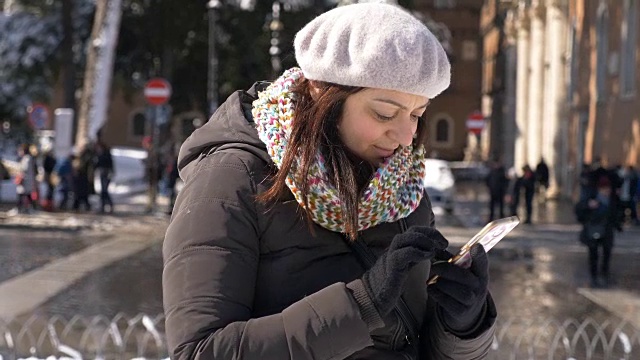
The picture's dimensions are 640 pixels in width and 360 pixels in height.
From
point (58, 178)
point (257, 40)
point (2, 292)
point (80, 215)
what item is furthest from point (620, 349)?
point (257, 40)

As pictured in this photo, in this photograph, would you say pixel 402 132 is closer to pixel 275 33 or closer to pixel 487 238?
pixel 487 238

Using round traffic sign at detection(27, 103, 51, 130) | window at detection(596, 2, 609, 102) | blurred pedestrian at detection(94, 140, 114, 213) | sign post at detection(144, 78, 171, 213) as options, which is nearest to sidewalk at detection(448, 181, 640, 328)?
window at detection(596, 2, 609, 102)

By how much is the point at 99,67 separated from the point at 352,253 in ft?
92.5

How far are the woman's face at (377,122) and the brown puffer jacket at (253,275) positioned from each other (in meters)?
0.17

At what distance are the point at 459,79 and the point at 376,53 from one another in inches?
2791

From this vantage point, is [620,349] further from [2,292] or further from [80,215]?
Answer: [80,215]

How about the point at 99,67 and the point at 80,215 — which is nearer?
the point at 80,215

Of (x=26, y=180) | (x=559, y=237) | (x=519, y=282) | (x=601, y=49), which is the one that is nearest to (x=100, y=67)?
(x=26, y=180)

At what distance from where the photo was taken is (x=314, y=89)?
2432 millimetres

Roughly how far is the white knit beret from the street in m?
5.92

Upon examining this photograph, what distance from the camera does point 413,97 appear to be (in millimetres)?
2404

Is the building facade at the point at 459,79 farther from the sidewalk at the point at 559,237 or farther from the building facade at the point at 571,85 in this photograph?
the sidewalk at the point at 559,237

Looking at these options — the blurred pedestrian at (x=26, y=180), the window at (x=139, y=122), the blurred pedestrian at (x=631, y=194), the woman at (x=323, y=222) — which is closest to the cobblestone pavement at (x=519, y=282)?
the blurred pedestrian at (x=631, y=194)

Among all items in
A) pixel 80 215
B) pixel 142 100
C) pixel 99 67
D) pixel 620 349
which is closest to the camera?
pixel 620 349
